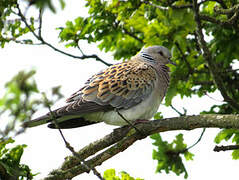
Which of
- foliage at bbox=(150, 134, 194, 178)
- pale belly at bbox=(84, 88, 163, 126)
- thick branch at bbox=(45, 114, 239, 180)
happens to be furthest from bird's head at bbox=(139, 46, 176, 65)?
thick branch at bbox=(45, 114, 239, 180)

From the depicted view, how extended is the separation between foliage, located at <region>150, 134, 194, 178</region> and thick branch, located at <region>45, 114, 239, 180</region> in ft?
3.27

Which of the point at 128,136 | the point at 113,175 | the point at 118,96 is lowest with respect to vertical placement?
the point at 113,175

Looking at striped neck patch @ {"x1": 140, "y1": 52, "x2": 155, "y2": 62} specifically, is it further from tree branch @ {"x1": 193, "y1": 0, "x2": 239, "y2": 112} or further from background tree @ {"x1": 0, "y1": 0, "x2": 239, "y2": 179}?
tree branch @ {"x1": 193, "y1": 0, "x2": 239, "y2": 112}

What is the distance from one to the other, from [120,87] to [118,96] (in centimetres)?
13

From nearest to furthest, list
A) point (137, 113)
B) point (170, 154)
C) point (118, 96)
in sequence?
1. point (137, 113)
2. point (118, 96)
3. point (170, 154)

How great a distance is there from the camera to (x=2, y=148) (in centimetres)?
275

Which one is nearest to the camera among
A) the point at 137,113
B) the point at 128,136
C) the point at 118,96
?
the point at 128,136

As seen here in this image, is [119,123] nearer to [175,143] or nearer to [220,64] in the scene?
[175,143]

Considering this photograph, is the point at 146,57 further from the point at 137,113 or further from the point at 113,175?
the point at 113,175

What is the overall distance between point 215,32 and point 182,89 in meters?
0.86

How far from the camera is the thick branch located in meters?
3.10

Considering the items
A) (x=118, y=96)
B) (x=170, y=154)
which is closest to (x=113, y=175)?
(x=118, y=96)

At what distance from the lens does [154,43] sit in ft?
9.37

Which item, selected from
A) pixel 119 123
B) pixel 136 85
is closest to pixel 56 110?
pixel 119 123
